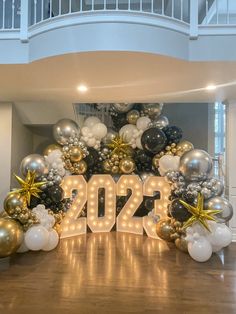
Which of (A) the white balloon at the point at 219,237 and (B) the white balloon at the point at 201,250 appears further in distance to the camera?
(A) the white balloon at the point at 219,237

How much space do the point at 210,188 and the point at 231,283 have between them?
115cm

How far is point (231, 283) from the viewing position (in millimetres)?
2949

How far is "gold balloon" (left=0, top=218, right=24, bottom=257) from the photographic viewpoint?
3.24 m

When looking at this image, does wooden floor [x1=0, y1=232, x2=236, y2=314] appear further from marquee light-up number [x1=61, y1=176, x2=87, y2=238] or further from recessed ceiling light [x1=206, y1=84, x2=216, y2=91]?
recessed ceiling light [x1=206, y1=84, x2=216, y2=91]

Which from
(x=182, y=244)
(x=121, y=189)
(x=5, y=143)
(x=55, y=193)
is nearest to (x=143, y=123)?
(x=121, y=189)

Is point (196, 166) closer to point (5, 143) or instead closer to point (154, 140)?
point (154, 140)

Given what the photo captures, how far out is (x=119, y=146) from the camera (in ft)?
15.9

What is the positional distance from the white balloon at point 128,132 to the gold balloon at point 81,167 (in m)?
0.74

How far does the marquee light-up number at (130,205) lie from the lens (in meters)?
4.77

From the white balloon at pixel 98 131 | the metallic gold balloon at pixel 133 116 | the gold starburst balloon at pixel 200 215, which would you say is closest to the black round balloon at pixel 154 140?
the metallic gold balloon at pixel 133 116

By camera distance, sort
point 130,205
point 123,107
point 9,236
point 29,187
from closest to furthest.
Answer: point 9,236, point 29,187, point 130,205, point 123,107

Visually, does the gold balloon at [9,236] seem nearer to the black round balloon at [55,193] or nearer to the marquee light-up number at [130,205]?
the black round balloon at [55,193]

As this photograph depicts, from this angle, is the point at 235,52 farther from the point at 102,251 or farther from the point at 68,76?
the point at 102,251

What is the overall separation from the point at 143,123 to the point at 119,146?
1.68 ft
